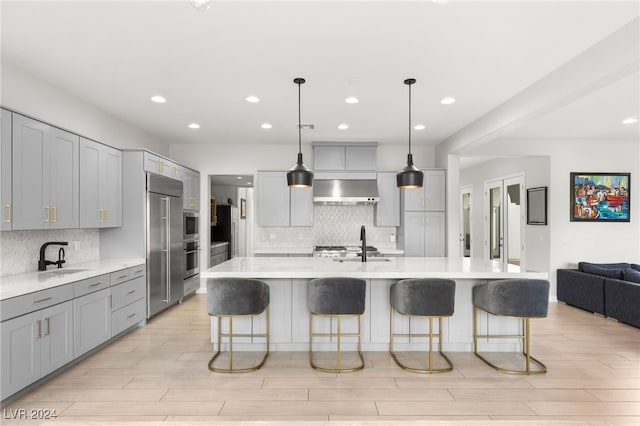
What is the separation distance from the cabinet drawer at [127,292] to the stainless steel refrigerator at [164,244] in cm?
18

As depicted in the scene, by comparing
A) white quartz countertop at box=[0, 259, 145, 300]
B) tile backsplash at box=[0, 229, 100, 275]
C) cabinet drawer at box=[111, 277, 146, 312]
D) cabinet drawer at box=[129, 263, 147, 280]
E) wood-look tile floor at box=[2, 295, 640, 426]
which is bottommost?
wood-look tile floor at box=[2, 295, 640, 426]

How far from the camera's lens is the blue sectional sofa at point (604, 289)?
4.58 m

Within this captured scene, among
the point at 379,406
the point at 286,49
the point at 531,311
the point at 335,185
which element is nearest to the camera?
the point at 379,406

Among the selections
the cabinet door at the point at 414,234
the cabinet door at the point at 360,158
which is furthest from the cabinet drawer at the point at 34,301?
the cabinet door at the point at 414,234

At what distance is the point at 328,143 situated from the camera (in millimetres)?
6289

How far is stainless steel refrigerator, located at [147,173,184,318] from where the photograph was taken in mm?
4754

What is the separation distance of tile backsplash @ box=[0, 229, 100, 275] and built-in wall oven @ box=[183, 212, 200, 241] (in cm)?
140

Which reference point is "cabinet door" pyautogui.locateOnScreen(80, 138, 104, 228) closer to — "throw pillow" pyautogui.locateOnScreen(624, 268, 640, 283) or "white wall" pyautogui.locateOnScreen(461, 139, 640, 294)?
"white wall" pyautogui.locateOnScreen(461, 139, 640, 294)

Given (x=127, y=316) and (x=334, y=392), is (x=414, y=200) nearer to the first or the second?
(x=334, y=392)

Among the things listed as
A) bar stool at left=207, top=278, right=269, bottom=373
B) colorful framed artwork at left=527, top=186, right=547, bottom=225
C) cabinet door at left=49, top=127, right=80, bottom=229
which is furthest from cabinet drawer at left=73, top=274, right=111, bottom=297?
colorful framed artwork at left=527, top=186, right=547, bottom=225

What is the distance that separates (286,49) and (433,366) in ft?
9.87

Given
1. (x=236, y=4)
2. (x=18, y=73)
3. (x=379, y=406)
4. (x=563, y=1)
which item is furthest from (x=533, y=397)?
(x=18, y=73)

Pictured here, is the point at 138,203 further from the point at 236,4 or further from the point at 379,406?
the point at 379,406

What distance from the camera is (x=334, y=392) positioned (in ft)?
9.36
